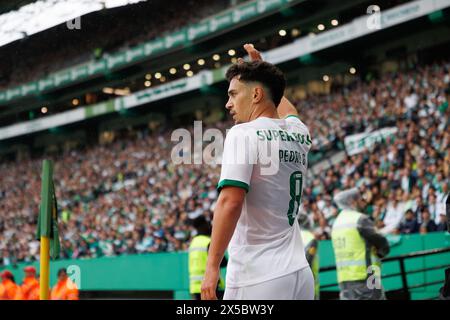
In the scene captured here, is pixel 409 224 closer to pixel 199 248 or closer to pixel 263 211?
pixel 199 248

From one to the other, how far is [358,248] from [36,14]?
310cm

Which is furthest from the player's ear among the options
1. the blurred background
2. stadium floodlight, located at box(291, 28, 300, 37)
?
stadium floodlight, located at box(291, 28, 300, 37)

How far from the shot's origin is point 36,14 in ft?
13.3

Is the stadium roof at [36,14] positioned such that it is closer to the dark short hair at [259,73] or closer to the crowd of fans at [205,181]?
the dark short hair at [259,73]

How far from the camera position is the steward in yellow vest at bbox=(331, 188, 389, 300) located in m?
5.26

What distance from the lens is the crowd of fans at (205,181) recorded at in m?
10.2

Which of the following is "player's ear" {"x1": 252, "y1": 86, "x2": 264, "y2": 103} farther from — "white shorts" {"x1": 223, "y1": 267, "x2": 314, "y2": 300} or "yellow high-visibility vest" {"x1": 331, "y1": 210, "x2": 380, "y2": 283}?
"yellow high-visibility vest" {"x1": 331, "y1": 210, "x2": 380, "y2": 283}

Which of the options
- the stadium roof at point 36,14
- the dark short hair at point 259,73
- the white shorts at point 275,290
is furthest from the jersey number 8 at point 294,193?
the stadium roof at point 36,14

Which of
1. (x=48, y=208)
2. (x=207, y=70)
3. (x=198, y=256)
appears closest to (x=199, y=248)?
(x=198, y=256)

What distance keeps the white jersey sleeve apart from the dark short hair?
23cm

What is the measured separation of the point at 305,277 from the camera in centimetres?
232

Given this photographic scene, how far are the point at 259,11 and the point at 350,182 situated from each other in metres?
6.83

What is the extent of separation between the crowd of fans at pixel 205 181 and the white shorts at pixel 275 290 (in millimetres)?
6743
